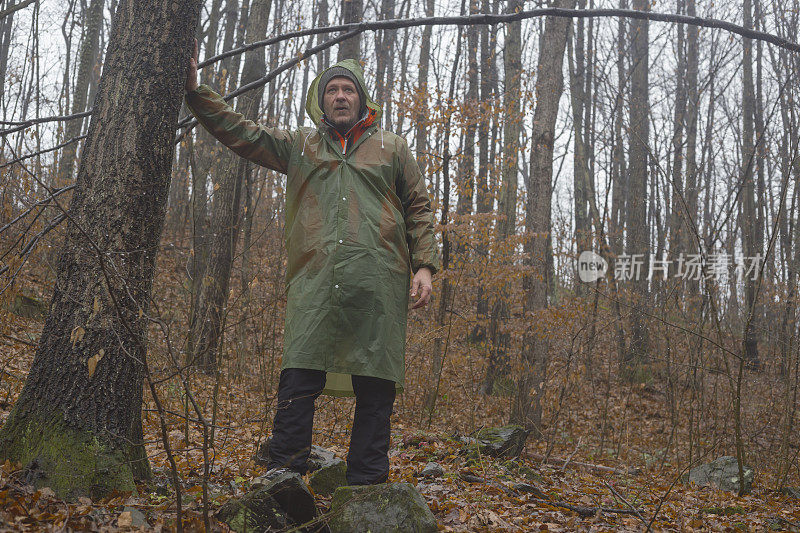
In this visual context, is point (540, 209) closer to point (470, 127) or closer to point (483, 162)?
point (470, 127)

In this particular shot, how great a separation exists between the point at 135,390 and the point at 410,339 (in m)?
5.96

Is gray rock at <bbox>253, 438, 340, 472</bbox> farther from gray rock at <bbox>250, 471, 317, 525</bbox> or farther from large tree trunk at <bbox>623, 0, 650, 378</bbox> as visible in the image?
large tree trunk at <bbox>623, 0, 650, 378</bbox>

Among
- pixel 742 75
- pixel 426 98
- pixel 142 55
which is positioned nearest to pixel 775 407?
pixel 426 98

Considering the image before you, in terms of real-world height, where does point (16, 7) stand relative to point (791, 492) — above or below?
above

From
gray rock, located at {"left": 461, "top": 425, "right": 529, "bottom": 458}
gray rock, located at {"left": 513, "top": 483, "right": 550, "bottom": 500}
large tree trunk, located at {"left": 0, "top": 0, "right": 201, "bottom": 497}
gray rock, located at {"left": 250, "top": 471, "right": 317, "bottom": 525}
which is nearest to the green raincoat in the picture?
large tree trunk, located at {"left": 0, "top": 0, "right": 201, "bottom": 497}

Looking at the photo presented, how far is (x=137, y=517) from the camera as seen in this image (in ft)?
7.70

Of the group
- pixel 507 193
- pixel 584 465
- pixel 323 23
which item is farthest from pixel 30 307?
pixel 323 23

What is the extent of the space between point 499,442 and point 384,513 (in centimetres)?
321

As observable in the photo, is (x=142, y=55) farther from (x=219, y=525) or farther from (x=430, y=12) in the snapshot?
(x=430, y=12)

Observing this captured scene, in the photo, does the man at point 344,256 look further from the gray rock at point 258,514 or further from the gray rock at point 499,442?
the gray rock at point 499,442

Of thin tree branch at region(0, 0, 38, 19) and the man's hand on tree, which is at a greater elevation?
thin tree branch at region(0, 0, 38, 19)

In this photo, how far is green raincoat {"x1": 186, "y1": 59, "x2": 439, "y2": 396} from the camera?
→ 9.85ft

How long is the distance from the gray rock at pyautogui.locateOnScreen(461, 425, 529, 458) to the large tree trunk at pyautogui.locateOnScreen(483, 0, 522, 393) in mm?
2519

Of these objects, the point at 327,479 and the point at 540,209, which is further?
the point at 540,209
